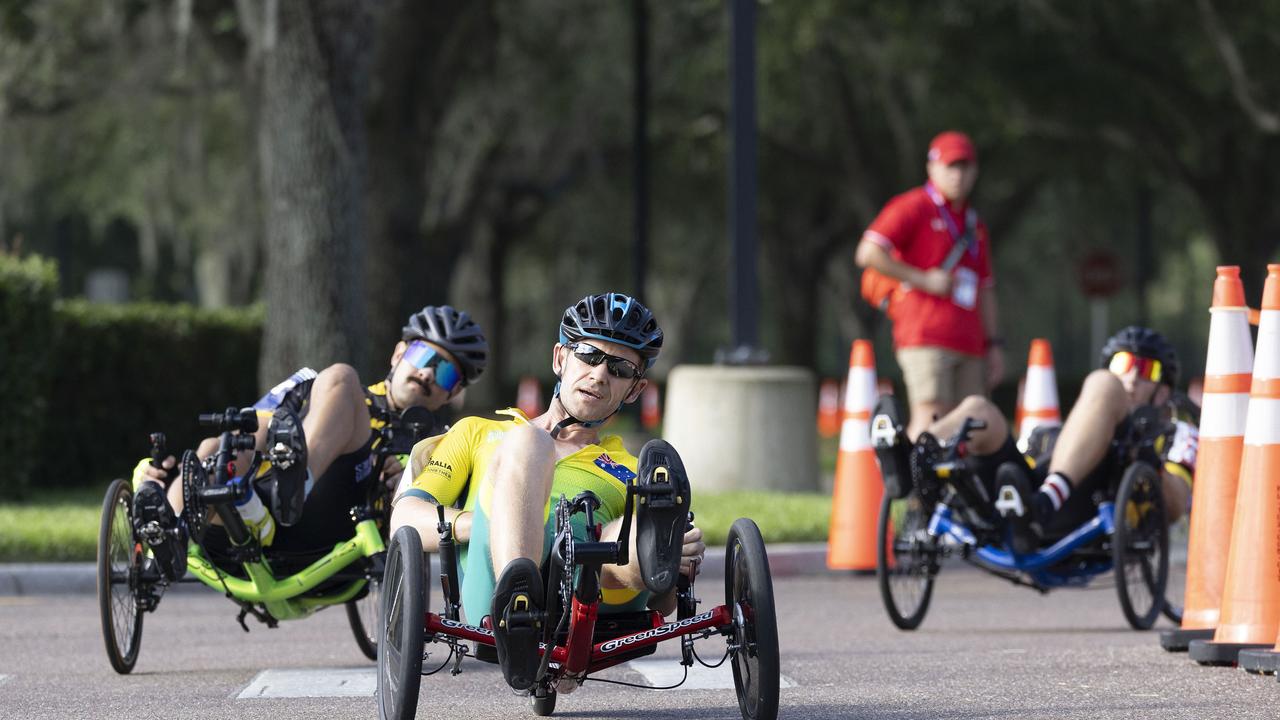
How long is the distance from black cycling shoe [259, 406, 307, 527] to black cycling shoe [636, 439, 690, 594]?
88.7 inches

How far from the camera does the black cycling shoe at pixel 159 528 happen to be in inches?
289

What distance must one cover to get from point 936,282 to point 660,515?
5214 mm

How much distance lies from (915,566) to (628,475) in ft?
10.7

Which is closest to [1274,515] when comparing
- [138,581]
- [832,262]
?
[138,581]

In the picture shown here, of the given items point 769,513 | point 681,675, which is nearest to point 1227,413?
point 681,675

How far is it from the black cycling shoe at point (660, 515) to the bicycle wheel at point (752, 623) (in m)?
0.23

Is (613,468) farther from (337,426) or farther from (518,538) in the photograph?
(337,426)

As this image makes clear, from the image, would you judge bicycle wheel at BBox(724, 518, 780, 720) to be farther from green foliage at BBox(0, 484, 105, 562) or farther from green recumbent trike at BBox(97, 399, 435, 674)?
green foliage at BBox(0, 484, 105, 562)

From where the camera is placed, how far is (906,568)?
895cm

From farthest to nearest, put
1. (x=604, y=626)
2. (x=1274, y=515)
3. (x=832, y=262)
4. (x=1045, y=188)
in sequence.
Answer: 1. (x=832, y=262)
2. (x=1045, y=188)
3. (x=1274, y=515)
4. (x=604, y=626)

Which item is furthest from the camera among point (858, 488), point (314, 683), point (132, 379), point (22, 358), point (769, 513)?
point (132, 379)

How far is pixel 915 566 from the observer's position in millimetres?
8906

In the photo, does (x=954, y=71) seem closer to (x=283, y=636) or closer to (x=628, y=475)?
(x=283, y=636)

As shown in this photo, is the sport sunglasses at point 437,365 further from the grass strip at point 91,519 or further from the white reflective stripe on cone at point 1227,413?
the grass strip at point 91,519
